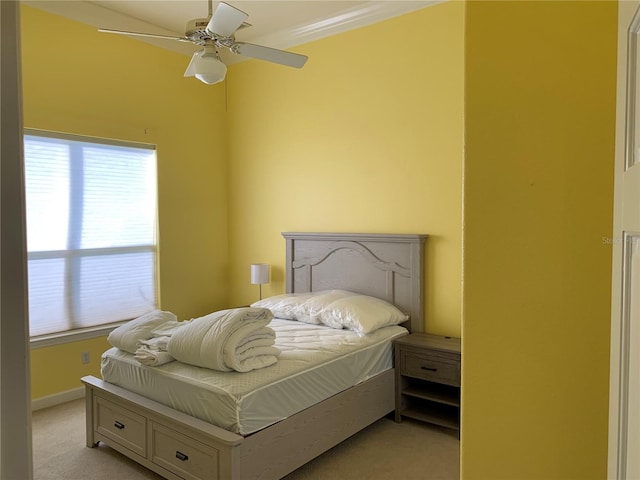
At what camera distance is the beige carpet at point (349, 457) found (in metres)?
2.63

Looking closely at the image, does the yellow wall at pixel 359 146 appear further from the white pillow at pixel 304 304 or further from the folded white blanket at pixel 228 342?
the folded white blanket at pixel 228 342

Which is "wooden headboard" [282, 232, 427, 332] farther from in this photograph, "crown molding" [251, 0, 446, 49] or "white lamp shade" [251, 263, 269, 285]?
"crown molding" [251, 0, 446, 49]

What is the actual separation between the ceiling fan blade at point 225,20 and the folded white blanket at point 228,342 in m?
1.43

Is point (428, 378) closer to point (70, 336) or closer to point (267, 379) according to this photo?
point (267, 379)

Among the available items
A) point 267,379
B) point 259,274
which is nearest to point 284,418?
point 267,379

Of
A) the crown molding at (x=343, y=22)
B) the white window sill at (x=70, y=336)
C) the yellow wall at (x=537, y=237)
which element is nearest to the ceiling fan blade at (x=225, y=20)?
the yellow wall at (x=537, y=237)

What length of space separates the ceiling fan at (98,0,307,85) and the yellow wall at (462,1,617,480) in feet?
4.76

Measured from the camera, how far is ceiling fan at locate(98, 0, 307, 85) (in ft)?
6.88

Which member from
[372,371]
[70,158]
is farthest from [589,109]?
[70,158]

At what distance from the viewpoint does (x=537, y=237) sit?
0.91 metres

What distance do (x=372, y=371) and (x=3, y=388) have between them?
2861 millimetres

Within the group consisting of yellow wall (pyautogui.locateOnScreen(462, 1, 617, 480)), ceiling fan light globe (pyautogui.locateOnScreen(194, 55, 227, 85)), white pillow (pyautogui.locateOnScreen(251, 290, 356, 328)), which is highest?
ceiling fan light globe (pyautogui.locateOnScreen(194, 55, 227, 85))

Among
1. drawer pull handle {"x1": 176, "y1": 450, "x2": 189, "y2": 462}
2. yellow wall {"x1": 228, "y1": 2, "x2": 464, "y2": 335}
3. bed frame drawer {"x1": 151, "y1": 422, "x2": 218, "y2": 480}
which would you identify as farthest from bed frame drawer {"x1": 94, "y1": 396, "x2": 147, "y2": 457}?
yellow wall {"x1": 228, "y1": 2, "x2": 464, "y2": 335}

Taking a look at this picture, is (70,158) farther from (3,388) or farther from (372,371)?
(3,388)
